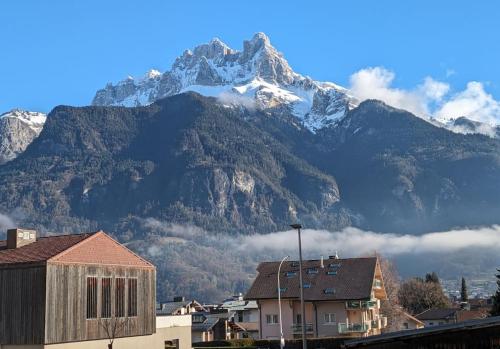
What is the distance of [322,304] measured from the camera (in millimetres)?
85625

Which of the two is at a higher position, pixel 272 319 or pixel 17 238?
pixel 17 238

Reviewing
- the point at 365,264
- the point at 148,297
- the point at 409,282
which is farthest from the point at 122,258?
the point at 409,282

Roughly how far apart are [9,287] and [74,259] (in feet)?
16.2

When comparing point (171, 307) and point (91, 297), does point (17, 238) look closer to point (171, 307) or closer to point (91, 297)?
point (91, 297)

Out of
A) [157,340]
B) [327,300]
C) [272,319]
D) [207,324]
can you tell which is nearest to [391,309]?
[327,300]

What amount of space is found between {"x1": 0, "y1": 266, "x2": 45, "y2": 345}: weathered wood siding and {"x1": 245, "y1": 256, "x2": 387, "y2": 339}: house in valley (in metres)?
37.9

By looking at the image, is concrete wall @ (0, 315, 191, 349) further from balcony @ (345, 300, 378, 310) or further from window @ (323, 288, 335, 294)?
balcony @ (345, 300, 378, 310)

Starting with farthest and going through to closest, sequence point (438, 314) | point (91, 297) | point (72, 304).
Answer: point (438, 314), point (91, 297), point (72, 304)

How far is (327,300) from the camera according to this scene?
278 ft

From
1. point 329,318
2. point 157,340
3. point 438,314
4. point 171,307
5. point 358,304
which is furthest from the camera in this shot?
point 171,307

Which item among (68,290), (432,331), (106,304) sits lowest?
(432,331)

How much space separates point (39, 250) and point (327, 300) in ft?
126

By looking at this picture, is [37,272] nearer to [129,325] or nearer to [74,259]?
[74,259]

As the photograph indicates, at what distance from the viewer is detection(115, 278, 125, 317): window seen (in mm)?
59556
